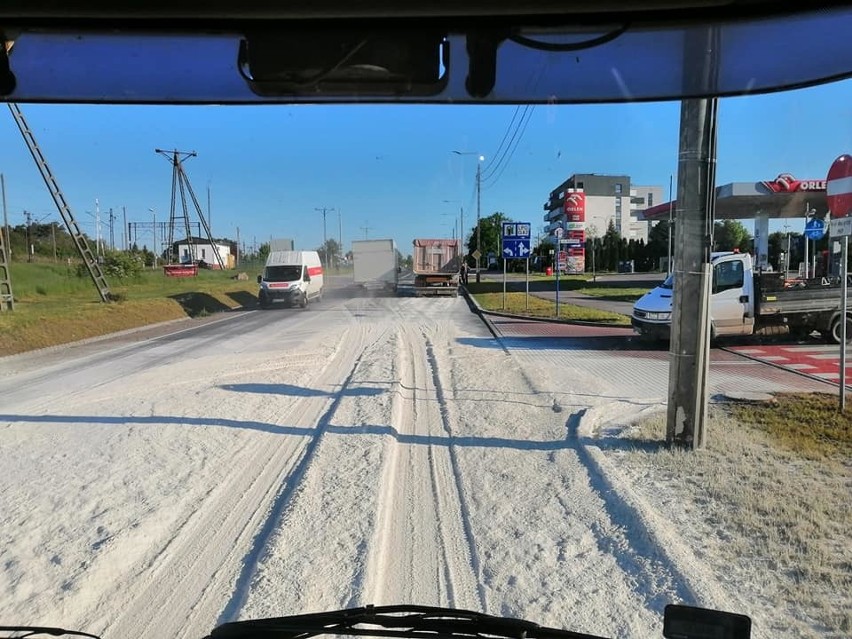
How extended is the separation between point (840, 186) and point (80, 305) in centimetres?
2291

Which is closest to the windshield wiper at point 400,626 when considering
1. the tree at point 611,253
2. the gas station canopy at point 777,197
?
the gas station canopy at point 777,197

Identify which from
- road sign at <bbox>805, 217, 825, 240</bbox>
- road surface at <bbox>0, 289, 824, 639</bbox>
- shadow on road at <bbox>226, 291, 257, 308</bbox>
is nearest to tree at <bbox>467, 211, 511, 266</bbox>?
shadow on road at <bbox>226, 291, 257, 308</bbox>

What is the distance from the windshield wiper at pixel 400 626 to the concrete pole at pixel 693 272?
4417mm

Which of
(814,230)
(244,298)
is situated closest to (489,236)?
(244,298)

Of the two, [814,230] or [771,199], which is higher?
[771,199]

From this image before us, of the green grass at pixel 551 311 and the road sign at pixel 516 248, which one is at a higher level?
the road sign at pixel 516 248

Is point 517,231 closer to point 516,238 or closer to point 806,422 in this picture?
point 516,238

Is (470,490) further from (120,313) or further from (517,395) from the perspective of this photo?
(120,313)

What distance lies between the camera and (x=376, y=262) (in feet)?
142

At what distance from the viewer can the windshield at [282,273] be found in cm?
3120

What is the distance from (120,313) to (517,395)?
1732 centimetres

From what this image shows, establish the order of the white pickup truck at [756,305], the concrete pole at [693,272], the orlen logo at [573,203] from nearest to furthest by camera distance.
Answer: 1. the concrete pole at [693,272]
2. the white pickup truck at [756,305]
3. the orlen logo at [573,203]

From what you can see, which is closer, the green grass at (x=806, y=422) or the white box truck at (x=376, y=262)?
the green grass at (x=806, y=422)

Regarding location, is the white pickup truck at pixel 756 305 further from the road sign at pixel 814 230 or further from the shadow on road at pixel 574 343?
the road sign at pixel 814 230
